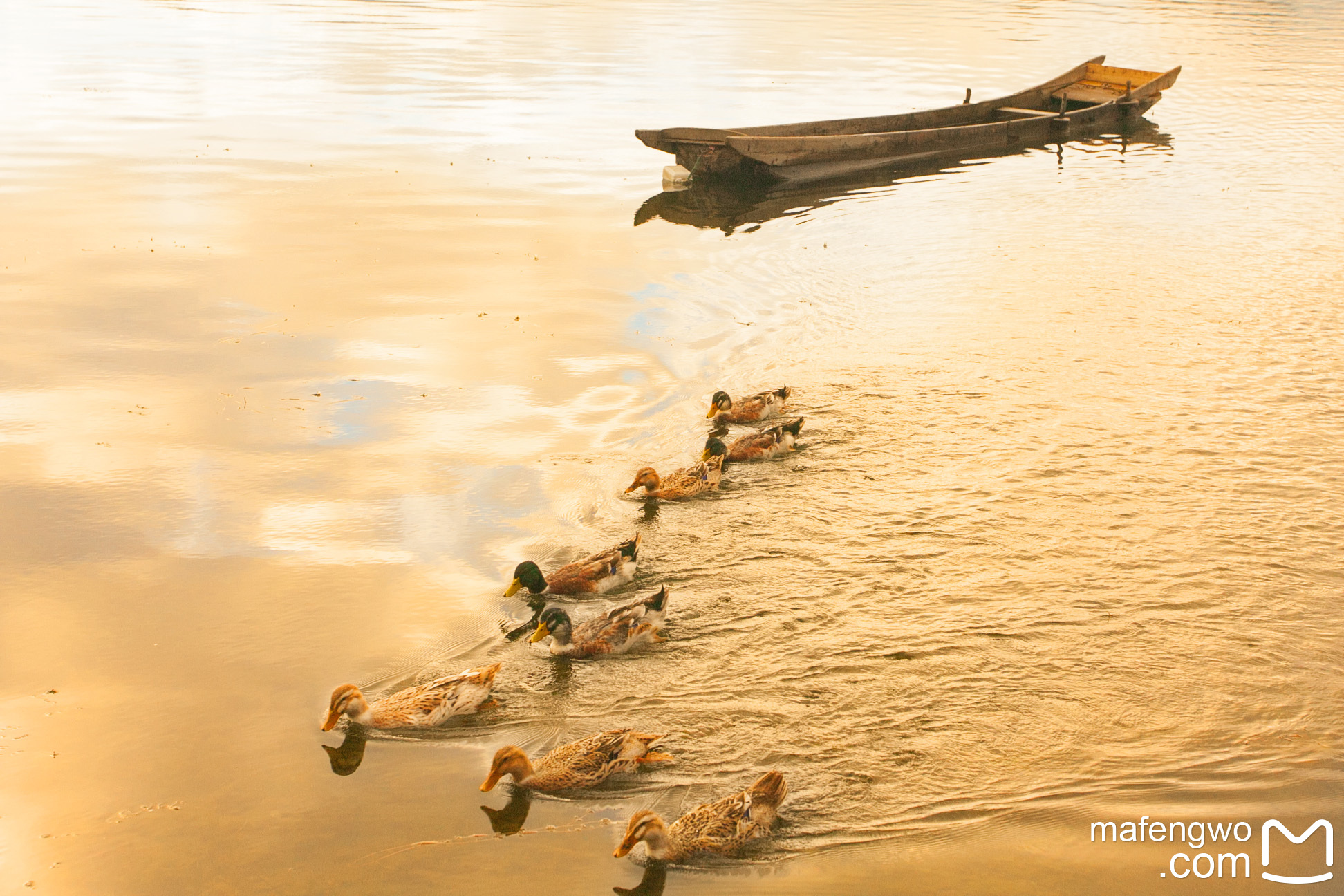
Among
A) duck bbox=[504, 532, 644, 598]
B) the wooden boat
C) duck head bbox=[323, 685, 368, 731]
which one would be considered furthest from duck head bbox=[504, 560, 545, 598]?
the wooden boat

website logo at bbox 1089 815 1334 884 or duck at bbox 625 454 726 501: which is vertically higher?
duck at bbox 625 454 726 501

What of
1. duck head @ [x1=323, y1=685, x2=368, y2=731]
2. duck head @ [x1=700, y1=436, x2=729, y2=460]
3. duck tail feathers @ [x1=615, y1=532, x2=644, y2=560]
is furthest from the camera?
duck head @ [x1=700, y1=436, x2=729, y2=460]

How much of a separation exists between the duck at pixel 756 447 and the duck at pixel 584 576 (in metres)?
2.29

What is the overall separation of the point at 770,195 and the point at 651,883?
19.5m

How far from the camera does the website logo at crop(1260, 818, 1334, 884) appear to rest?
21.5 feet


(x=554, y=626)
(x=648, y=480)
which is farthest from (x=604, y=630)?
(x=648, y=480)

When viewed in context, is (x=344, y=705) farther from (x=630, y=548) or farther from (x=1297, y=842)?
Result: (x=1297, y=842)

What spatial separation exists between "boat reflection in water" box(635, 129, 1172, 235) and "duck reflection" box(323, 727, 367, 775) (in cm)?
1507

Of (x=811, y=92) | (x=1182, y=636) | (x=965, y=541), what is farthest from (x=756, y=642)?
(x=811, y=92)

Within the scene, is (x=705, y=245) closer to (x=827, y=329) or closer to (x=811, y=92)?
(x=827, y=329)

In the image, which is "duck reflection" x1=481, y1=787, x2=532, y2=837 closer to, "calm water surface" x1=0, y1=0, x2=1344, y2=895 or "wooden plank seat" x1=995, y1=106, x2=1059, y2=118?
"calm water surface" x1=0, y1=0, x2=1344, y2=895

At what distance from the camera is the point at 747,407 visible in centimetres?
1237

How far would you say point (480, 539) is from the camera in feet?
33.8

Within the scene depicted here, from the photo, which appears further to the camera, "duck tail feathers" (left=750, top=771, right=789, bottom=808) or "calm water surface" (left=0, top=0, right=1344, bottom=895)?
"calm water surface" (left=0, top=0, right=1344, bottom=895)
